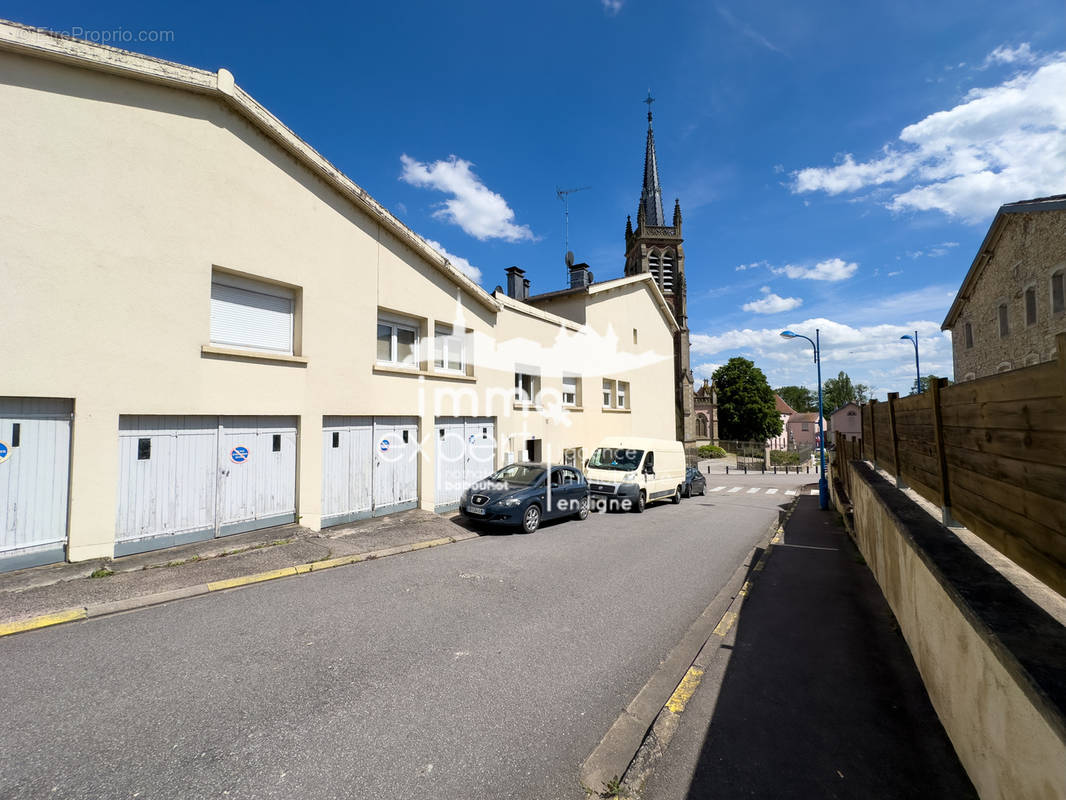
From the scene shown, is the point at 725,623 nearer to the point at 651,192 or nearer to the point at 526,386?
the point at 526,386

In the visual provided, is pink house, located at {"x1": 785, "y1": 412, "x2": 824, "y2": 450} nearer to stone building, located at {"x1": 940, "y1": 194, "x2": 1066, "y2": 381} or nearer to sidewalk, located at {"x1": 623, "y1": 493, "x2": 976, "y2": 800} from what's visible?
stone building, located at {"x1": 940, "y1": 194, "x2": 1066, "y2": 381}

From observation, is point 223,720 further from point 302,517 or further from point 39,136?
point 39,136

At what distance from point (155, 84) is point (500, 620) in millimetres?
9768

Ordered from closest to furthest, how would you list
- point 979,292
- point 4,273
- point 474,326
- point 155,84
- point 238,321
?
point 4,273
point 155,84
point 238,321
point 474,326
point 979,292

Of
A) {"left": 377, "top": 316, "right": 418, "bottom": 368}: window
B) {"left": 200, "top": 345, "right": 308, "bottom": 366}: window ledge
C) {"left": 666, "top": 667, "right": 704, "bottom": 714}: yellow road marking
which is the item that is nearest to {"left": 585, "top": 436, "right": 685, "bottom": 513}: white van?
{"left": 377, "top": 316, "right": 418, "bottom": 368}: window

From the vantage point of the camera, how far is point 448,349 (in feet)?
44.4

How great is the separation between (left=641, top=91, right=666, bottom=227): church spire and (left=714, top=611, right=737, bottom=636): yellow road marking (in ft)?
185

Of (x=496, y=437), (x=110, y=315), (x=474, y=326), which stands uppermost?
(x=474, y=326)

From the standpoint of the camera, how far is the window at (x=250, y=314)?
8.65 m

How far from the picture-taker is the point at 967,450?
3.51m

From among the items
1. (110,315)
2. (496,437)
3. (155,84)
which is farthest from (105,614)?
(496,437)

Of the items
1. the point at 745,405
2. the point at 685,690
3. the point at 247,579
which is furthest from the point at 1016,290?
the point at 745,405

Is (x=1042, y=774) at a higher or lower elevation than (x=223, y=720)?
higher

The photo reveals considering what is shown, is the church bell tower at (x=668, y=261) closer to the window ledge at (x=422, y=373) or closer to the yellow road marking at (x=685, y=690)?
the window ledge at (x=422, y=373)
